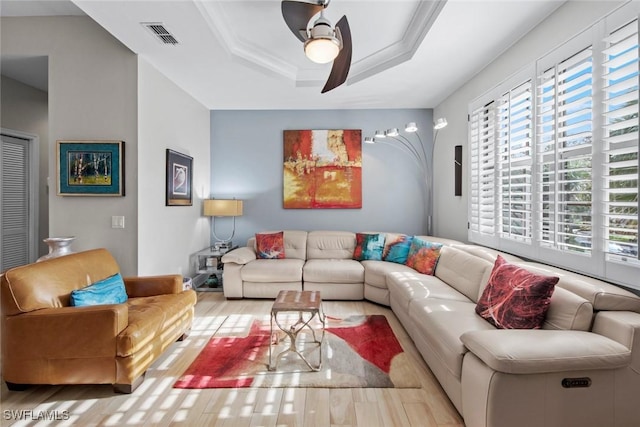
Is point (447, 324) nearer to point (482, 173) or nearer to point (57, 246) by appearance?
point (482, 173)

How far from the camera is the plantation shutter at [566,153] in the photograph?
2.02 metres

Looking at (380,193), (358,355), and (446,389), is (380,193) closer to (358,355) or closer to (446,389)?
(358,355)

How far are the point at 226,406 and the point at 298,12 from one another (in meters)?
2.47

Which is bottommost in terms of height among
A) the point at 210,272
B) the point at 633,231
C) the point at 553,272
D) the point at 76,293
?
the point at 210,272

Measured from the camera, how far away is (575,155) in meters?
2.11

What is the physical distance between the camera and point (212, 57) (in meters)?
3.10

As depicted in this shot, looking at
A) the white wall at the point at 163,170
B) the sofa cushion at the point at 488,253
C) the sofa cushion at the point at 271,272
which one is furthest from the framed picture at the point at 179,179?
the sofa cushion at the point at 488,253

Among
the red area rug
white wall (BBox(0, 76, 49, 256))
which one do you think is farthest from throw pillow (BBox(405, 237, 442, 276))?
white wall (BBox(0, 76, 49, 256))

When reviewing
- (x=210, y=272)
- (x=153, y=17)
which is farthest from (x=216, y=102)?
(x=210, y=272)

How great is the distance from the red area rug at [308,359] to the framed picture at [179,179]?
172 centimetres

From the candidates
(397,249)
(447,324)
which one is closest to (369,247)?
(397,249)

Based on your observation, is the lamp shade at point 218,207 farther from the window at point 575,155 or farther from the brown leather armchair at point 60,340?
the window at point 575,155

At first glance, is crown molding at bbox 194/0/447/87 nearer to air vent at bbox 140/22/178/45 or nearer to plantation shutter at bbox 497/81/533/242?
air vent at bbox 140/22/178/45

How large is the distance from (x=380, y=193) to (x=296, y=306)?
300 cm
